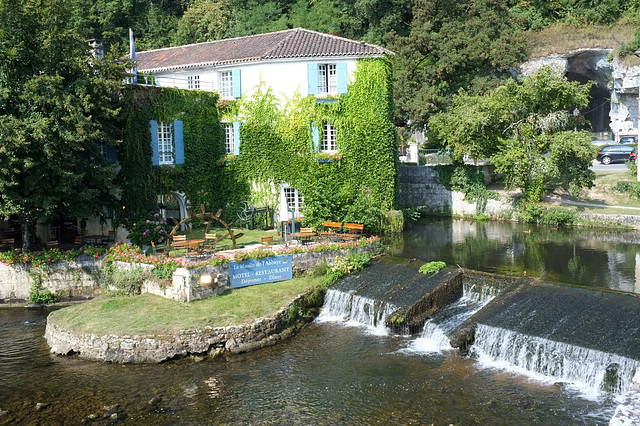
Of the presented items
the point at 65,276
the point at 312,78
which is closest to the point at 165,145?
the point at 312,78

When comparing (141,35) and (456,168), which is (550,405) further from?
(141,35)

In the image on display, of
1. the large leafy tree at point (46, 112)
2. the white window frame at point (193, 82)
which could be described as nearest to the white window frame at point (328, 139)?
the white window frame at point (193, 82)

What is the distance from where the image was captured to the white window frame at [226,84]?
33.5 metres

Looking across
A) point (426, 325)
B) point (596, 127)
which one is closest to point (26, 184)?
point (426, 325)

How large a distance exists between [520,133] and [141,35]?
139 feet

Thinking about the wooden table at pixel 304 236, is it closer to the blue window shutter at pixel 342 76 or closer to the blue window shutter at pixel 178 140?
the blue window shutter at pixel 178 140

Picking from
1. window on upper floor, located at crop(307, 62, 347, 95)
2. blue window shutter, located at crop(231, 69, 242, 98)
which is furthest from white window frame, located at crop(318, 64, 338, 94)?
blue window shutter, located at crop(231, 69, 242, 98)

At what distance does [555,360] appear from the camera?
1695cm

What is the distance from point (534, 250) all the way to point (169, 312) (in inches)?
669

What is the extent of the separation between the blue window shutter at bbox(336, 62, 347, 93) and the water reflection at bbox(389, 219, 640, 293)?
27.8 feet

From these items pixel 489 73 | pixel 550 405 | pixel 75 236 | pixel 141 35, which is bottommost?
pixel 550 405

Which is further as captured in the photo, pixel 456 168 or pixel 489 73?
pixel 489 73

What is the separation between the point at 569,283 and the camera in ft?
70.4

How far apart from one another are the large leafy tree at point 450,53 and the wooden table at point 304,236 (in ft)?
66.5
